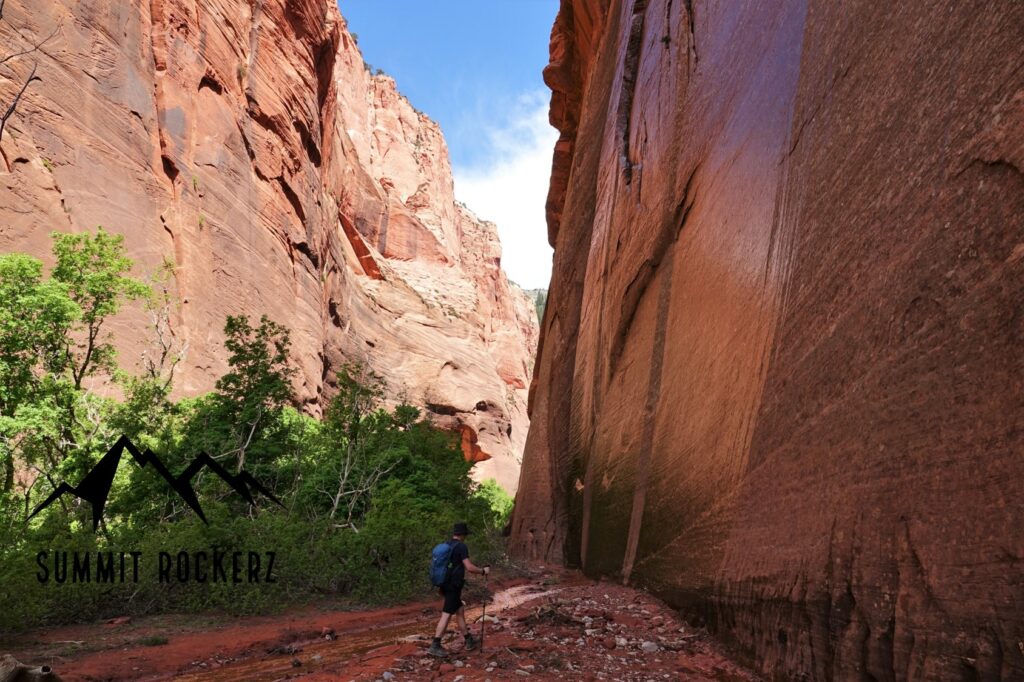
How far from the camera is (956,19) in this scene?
3676 millimetres

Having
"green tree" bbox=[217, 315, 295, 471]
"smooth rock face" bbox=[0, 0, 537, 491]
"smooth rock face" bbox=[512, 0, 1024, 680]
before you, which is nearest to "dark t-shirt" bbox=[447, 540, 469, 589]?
"smooth rock face" bbox=[512, 0, 1024, 680]

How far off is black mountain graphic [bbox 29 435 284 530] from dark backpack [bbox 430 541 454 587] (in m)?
6.75

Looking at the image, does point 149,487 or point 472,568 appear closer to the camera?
point 472,568

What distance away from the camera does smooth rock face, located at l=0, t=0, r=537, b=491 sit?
714 inches

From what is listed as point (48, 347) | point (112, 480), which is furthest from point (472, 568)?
point (48, 347)

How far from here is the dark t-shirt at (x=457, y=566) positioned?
6.50 meters

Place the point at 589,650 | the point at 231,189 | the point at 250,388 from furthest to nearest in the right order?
1. the point at 231,189
2. the point at 250,388
3. the point at 589,650

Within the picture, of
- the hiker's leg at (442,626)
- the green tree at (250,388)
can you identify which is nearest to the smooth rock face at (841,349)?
the hiker's leg at (442,626)

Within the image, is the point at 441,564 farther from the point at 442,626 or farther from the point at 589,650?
the point at 589,650

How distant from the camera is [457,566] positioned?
6543mm

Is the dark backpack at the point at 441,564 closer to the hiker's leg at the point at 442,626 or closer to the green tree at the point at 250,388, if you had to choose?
the hiker's leg at the point at 442,626

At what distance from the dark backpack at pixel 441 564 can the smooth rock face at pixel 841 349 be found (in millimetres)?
2506

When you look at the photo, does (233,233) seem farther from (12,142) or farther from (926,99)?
(926,99)

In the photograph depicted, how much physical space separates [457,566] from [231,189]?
22.1 metres
